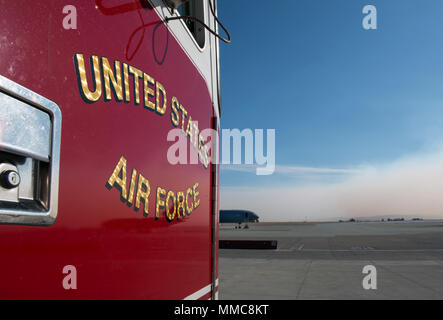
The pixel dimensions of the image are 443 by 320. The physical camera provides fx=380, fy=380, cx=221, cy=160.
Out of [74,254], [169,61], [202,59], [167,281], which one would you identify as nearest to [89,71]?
[74,254]

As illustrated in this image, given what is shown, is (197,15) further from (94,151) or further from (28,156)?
(28,156)

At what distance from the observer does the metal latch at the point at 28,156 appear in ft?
2.56

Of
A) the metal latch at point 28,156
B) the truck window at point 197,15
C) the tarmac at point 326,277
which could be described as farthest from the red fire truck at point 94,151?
the tarmac at point 326,277

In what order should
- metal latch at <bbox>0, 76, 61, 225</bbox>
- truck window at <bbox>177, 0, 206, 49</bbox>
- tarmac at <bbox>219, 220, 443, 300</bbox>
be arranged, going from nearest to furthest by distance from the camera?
metal latch at <bbox>0, 76, 61, 225</bbox> < truck window at <bbox>177, 0, 206, 49</bbox> < tarmac at <bbox>219, 220, 443, 300</bbox>

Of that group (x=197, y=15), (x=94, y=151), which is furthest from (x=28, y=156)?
(x=197, y=15)

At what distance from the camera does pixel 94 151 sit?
45.5 inches

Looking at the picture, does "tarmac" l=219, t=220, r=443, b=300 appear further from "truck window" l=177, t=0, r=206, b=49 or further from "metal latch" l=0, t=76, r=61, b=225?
"metal latch" l=0, t=76, r=61, b=225

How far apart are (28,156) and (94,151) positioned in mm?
319

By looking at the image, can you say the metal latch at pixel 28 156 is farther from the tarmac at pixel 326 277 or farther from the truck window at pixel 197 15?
the tarmac at pixel 326 277

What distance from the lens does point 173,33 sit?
1.89 meters

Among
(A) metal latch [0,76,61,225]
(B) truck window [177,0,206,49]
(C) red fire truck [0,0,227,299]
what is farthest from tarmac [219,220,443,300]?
(A) metal latch [0,76,61,225]

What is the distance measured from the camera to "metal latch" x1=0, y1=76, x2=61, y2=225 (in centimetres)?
78
